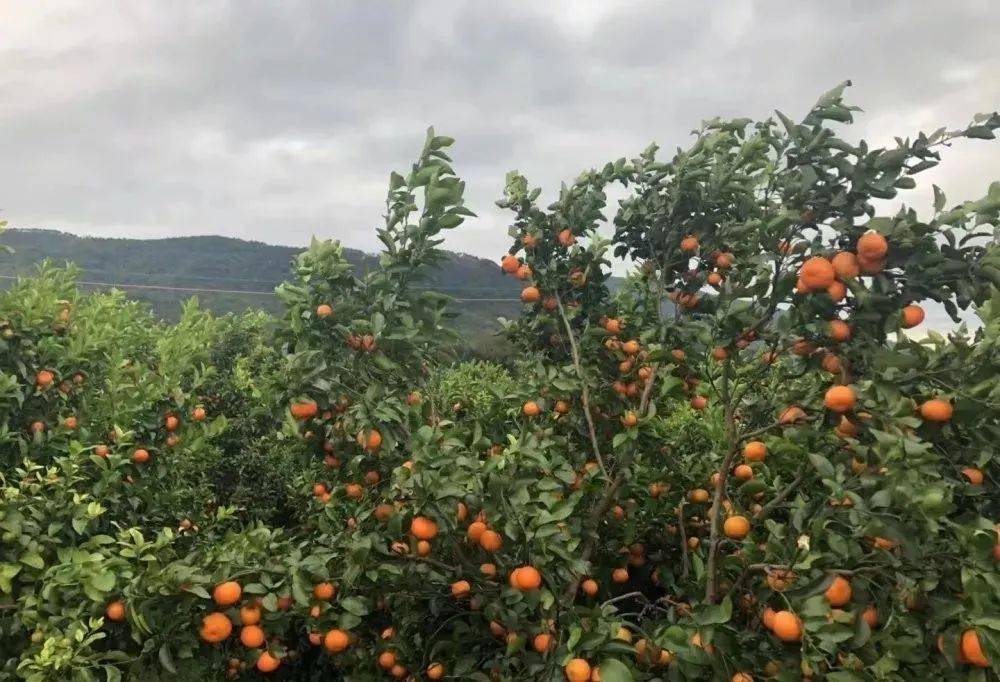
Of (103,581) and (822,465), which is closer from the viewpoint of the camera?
(822,465)

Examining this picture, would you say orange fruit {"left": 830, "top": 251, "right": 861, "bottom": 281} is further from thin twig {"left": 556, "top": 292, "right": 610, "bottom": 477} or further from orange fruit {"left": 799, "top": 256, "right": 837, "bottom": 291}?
thin twig {"left": 556, "top": 292, "right": 610, "bottom": 477}

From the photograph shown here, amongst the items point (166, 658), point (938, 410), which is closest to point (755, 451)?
point (938, 410)

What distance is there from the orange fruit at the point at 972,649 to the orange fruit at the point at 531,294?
2.69 meters

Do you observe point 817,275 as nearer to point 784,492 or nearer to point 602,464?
point 784,492

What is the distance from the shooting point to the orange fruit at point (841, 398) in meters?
2.71

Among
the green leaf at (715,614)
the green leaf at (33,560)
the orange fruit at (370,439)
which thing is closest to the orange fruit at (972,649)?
the green leaf at (715,614)

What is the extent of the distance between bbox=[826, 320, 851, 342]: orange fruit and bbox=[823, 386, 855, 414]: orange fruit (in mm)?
211

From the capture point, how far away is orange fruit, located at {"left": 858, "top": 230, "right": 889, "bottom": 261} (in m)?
2.73

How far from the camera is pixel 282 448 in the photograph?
916 cm

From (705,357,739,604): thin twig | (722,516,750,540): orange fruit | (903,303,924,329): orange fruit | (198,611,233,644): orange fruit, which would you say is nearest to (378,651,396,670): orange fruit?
(198,611,233,644): orange fruit

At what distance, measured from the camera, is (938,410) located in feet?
8.50

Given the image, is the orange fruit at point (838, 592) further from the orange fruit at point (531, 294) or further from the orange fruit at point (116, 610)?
the orange fruit at point (116, 610)

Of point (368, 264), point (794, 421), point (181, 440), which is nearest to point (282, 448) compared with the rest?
point (181, 440)

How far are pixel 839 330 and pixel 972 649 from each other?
3.82ft
